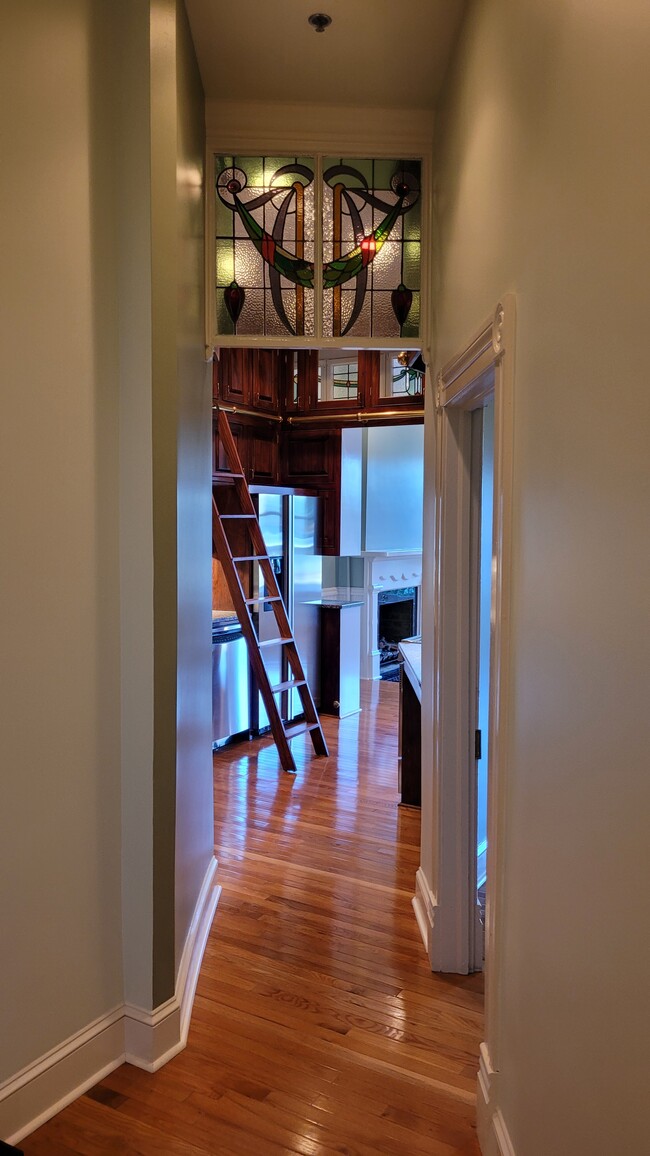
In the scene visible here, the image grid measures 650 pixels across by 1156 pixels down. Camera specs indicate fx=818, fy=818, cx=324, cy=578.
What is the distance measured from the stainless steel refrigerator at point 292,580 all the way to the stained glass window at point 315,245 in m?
2.46

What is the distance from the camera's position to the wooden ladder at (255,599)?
507 cm

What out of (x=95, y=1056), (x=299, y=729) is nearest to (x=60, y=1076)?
(x=95, y=1056)

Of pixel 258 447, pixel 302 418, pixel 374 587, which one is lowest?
pixel 374 587

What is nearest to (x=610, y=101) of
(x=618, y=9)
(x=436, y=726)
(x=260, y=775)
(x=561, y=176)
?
(x=618, y=9)

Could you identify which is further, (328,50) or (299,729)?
(299,729)

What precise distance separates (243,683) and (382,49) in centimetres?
386

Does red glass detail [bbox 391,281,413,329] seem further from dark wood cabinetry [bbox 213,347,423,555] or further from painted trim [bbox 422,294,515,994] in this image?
dark wood cabinetry [bbox 213,347,423,555]

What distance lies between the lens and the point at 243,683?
18.2 feet

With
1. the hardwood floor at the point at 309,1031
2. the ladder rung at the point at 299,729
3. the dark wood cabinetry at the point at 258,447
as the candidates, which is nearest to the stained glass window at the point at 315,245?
the hardwood floor at the point at 309,1031

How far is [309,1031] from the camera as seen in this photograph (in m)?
2.48

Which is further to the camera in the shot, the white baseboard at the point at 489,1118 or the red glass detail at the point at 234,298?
the red glass detail at the point at 234,298

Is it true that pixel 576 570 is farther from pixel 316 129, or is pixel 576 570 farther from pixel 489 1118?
pixel 316 129

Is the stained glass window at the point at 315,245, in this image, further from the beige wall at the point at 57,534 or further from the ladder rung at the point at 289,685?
the ladder rung at the point at 289,685

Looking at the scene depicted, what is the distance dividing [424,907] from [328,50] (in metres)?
3.01
